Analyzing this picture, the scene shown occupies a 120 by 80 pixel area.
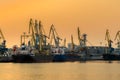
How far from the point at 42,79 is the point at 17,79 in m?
4.53

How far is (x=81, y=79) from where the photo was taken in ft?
314

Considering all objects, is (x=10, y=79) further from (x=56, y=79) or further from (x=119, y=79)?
(x=119, y=79)

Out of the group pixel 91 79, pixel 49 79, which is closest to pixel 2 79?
pixel 49 79

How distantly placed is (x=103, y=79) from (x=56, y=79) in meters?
8.68

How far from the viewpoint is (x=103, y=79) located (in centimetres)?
9481

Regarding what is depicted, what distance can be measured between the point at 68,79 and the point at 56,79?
2586 millimetres

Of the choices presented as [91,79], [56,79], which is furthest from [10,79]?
[91,79]

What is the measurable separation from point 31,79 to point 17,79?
2.54 m

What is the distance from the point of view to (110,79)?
94.3m

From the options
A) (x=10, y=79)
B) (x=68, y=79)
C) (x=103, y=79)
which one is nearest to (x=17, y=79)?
(x=10, y=79)

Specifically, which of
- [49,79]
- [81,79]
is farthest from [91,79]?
[49,79]

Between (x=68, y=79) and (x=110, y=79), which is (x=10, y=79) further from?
(x=110, y=79)

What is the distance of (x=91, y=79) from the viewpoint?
311ft

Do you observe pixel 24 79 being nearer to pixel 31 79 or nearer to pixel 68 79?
pixel 31 79
